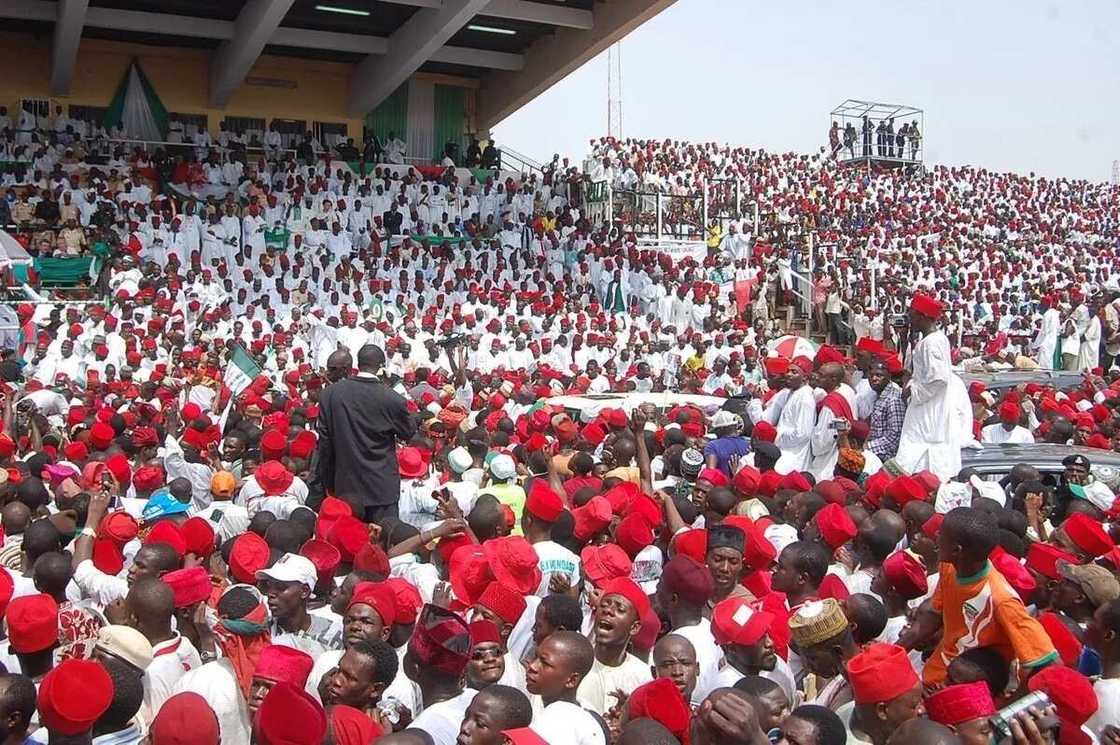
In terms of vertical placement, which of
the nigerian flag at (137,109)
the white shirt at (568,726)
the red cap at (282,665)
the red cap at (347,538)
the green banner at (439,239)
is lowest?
the white shirt at (568,726)

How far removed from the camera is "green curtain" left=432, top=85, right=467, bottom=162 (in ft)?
84.2

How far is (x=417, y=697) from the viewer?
3.38 metres

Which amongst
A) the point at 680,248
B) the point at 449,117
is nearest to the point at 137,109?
the point at 449,117

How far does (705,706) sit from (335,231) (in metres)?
17.4

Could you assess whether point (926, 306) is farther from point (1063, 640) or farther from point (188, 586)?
point (188, 586)

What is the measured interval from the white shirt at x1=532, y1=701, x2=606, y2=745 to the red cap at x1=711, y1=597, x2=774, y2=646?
669mm

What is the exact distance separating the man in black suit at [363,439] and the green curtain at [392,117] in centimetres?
2035

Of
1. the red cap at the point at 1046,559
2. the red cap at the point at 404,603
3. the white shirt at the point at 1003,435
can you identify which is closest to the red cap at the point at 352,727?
the red cap at the point at 404,603

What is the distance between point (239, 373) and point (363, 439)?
16.4ft

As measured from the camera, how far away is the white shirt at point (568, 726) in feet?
9.32

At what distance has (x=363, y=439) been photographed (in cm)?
569

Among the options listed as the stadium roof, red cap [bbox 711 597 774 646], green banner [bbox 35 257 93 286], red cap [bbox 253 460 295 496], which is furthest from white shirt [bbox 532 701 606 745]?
the stadium roof

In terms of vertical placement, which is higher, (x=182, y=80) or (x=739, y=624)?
(x=182, y=80)

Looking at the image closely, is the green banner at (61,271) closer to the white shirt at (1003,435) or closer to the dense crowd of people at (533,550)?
the dense crowd of people at (533,550)
